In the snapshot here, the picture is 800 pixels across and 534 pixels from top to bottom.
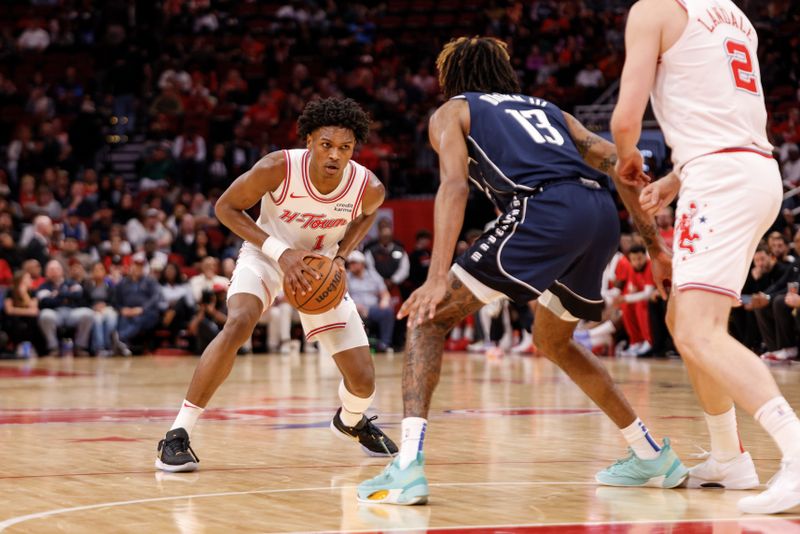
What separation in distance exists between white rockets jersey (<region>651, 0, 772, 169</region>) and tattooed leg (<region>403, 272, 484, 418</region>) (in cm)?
100

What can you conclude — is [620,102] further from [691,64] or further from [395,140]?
[395,140]

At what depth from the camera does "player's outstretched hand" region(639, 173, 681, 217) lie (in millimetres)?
4566

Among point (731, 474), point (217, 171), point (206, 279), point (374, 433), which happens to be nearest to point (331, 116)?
point (374, 433)

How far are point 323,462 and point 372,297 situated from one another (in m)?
11.4

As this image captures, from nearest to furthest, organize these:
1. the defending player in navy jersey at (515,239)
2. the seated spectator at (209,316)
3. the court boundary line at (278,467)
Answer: the defending player in navy jersey at (515,239)
the court boundary line at (278,467)
the seated spectator at (209,316)

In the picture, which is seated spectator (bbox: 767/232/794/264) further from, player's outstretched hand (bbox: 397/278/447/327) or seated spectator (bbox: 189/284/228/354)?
player's outstretched hand (bbox: 397/278/447/327)

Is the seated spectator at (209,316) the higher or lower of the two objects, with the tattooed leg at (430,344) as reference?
lower

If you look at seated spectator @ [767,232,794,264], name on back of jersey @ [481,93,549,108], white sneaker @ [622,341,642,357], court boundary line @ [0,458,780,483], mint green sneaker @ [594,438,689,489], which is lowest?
white sneaker @ [622,341,642,357]

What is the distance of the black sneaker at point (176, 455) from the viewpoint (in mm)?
5559

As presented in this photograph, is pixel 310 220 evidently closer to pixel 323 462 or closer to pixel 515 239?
pixel 323 462

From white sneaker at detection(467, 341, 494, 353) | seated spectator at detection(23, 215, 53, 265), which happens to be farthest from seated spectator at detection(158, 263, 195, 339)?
white sneaker at detection(467, 341, 494, 353)

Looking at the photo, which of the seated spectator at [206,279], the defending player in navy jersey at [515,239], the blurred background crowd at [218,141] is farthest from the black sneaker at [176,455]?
the seated spectator at [206,279]

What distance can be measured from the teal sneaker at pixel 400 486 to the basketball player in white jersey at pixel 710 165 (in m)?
1.10

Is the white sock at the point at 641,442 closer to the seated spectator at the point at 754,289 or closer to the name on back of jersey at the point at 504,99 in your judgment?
the name on back of jersey at the point at 504,99
